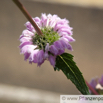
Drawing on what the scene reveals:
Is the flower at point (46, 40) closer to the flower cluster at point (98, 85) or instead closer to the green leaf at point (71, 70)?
the green leaf at point (71, 70)

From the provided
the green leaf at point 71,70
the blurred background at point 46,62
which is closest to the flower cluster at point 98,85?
the green leaf at point 71,70

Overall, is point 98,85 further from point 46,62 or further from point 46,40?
point 46,62

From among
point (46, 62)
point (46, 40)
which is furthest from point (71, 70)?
point (46, 62)

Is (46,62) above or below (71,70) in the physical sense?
above

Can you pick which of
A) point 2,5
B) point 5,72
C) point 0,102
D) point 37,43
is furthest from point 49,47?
point 2,5

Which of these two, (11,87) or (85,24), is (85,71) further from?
(11,87)
